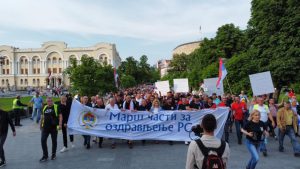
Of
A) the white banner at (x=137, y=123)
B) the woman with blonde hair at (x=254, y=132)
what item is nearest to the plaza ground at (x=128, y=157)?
the white banner at (x=137, y=123)

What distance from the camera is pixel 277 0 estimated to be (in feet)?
95.2

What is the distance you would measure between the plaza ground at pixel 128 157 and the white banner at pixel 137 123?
0.41 m

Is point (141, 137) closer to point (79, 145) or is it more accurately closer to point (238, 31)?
point (79, 145)

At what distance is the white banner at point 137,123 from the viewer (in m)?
12.4

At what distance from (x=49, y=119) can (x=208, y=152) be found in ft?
23.8

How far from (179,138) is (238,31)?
38157 millimetres

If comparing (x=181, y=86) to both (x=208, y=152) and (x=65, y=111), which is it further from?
A: (x=208, y=152)

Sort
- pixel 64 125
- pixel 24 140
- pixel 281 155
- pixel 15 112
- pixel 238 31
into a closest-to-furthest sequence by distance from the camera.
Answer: pixel 281 155 < pixel 64 125 < pixel 24 140 < pixel 15 112 < pixel 238 31

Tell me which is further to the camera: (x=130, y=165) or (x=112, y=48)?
(x=112, y=48)

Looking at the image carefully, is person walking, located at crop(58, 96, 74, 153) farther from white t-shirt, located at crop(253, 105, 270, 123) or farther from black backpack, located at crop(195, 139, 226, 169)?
black backpack, located at crop(195, 139, 226, 169)

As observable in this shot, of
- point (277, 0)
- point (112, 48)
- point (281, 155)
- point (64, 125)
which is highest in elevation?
point (112, 48)

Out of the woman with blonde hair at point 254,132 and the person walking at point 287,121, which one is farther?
the person walking at point 287,121

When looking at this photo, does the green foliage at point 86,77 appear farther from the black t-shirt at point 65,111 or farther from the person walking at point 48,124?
the person walking at point 48,124

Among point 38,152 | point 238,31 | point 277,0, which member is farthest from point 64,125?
point 238,31
